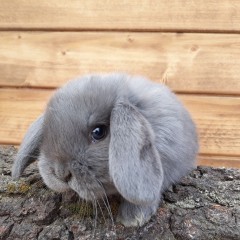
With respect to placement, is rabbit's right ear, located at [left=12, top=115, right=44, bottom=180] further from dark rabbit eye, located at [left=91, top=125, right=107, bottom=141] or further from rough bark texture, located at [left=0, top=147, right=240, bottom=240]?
dark rabbit eye, located at [left=91, top=125, right=107, bottom=141]

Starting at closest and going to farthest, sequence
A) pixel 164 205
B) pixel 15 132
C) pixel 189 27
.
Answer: pixel 164 205 → pixel 189 27 → pixel 15 132

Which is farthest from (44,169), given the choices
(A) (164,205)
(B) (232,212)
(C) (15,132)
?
(C) (15,132)

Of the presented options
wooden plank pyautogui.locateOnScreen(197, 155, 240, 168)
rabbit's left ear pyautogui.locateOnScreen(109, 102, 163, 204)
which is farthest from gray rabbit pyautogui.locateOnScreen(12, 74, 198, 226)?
wooden plank pyautogui.locateOnScreen(197, 155, 240, 168)

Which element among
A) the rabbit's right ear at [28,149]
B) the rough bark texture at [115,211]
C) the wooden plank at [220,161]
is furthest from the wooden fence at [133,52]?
the rabbit's right ear at [28,149]

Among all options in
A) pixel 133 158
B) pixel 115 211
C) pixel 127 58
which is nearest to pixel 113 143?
pixel 133 158

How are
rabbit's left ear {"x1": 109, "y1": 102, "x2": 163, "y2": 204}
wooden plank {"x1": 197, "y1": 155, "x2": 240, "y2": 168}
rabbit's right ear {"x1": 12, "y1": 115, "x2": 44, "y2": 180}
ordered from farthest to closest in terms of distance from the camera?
1. wooden plank {"x1": 197, "y1": 155, "x2": 240, "y2": 168}
2. rabbit's right ear {"x1": 12, "y1": 115, "x2": 44, "y2": 180}
3. rabbit's left ear {"x1": 109, "y1": 102, "x2": 163, "y2": 204}

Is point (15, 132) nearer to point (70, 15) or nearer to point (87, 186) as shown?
point (70, 15)

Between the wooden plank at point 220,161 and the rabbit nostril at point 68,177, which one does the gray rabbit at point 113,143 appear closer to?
the rabbit nostril at point 68,177

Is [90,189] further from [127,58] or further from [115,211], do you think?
[127,58]
